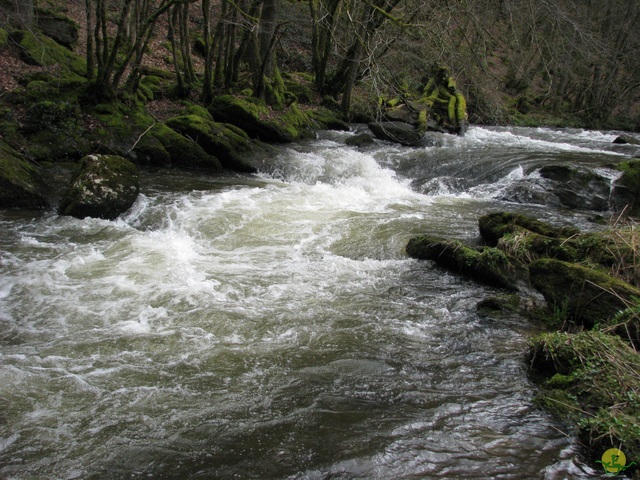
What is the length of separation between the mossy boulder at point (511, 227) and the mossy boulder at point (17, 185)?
7.70m

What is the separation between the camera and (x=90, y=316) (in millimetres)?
4754

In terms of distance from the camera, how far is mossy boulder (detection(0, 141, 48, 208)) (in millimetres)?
7488

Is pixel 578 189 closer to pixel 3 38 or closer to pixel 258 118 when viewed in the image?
pixel 258 118

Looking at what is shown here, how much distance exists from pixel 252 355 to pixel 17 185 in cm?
600

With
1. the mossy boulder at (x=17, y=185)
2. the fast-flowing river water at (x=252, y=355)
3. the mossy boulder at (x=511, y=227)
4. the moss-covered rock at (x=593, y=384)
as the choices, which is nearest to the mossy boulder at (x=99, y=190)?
the fast-flowing river water at (x=252, y=355)

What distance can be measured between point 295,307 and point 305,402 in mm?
1681

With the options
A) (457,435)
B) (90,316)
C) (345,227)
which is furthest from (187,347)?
(345,227)

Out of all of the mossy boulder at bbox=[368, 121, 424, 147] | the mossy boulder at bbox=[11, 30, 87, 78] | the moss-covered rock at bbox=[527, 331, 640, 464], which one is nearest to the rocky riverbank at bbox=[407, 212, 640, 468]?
the moss-covered rock at bbox=[527, 331, 640, 464]

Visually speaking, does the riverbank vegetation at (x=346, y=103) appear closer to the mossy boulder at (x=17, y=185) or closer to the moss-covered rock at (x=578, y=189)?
the mossy boulder at (x=17, y=185)

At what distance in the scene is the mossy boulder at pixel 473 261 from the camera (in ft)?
20.0

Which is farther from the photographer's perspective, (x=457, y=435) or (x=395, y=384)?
(x=395, y=384)

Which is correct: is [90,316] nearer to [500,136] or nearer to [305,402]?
[305,402]

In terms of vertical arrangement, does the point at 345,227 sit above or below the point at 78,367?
above

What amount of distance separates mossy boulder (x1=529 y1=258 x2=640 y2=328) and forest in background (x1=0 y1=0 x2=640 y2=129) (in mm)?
2077
